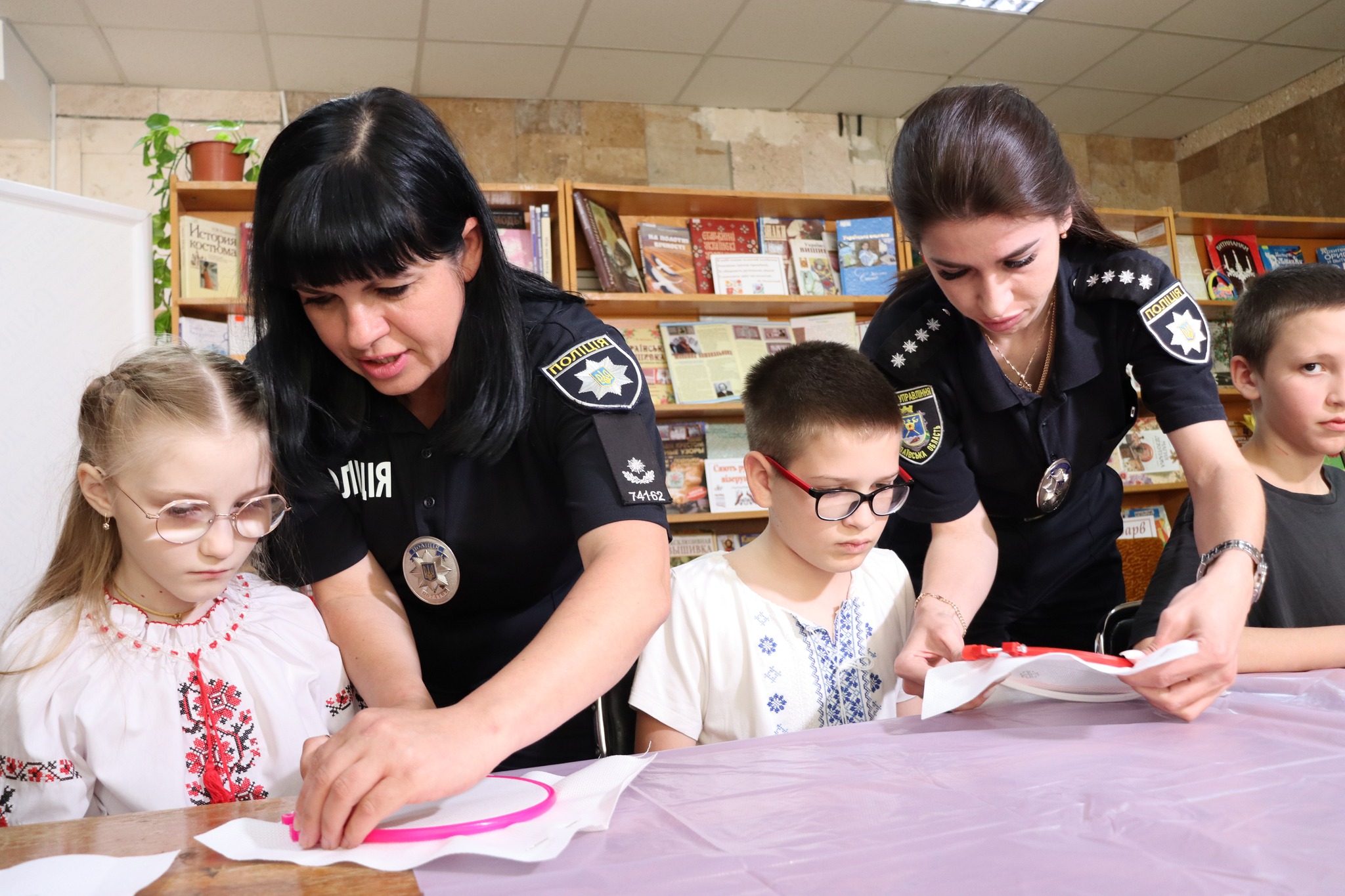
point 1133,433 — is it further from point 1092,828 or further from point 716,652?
point 1092,828

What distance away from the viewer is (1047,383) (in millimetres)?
1504

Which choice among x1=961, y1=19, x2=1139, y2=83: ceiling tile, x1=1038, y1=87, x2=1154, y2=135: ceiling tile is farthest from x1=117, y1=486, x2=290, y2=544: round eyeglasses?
x1=1038, y1=87, x2=1154, y2=135: ceiling tile

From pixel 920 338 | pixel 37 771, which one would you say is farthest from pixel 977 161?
pixel 37 771

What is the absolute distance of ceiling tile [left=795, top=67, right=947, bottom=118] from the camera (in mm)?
4625

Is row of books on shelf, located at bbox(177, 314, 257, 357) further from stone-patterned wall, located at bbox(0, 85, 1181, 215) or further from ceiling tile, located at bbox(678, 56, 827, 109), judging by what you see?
ceiling tile, located at bbox(678, 56, 827, 109)

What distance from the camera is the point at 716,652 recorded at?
4.62 ft

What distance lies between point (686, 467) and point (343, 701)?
2676mm

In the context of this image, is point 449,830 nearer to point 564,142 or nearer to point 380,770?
point 380,770

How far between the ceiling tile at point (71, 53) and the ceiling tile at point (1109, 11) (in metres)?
3.96

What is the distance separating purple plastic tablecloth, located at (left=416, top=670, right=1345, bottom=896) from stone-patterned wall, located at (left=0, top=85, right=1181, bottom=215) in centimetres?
357

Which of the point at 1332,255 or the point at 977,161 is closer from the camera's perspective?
the point at 977,161

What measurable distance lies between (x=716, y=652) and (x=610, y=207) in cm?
292

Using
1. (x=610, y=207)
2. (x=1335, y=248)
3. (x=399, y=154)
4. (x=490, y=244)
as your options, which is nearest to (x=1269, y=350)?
(x=490, y=244)

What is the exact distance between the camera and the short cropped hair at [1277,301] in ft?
5.80
